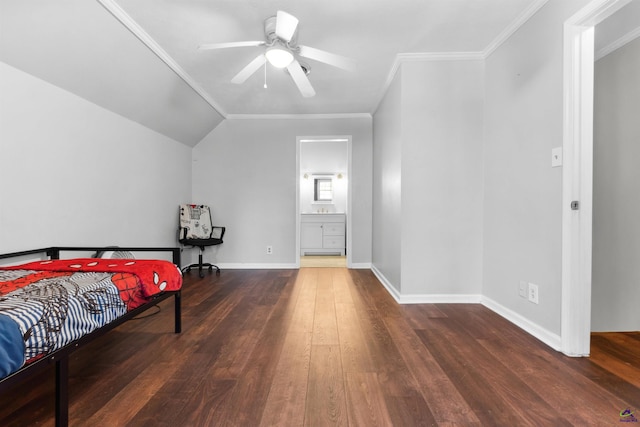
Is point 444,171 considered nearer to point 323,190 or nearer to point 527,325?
point 527,325

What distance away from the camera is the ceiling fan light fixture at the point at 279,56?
82.8 inches

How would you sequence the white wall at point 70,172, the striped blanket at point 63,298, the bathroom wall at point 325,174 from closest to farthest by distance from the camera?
the striped blanket at point 63,298, the white wall at point 70,172, the bathroom wall at point 325,174

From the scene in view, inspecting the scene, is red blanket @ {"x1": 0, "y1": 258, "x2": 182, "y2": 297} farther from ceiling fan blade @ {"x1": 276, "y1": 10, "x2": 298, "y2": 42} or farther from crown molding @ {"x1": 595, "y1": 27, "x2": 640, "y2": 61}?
crown molding @ {"x1": 595, "y1": 27, "x2": 640, "y2": 61}

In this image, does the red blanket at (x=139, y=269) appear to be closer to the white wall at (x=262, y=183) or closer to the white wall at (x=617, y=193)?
the white wall at (x=262, y=183)

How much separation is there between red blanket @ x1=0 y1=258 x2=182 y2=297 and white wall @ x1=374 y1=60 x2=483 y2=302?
1.99m

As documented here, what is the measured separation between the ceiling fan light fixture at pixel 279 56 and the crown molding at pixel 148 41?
109cm

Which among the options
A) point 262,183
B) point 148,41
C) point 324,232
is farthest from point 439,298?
point 324,232

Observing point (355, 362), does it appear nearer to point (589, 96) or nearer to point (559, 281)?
point (559, 281)

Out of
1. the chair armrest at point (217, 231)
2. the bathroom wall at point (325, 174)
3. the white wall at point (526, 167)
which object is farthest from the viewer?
the bathroom wall at point (325, 174)

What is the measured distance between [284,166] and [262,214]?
2.71 feet

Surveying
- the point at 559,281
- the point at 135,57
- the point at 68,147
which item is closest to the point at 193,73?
the point at 135,57

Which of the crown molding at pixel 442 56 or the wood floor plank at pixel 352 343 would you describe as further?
the crown molding at pixel 442 56

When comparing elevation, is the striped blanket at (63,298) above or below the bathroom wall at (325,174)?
below

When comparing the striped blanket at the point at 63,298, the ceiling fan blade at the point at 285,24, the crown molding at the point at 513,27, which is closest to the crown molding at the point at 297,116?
the crown molding at the point at 513,27
